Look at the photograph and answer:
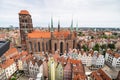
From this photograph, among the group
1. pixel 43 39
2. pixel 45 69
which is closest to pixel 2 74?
pixel 45 69

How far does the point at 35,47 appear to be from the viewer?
4516 centimetres

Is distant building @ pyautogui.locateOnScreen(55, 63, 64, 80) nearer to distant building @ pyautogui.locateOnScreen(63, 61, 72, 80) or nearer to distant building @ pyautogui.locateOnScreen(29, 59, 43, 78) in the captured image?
distant building @ pyautogui.locateOnScreen(63, 61, 72, 80)

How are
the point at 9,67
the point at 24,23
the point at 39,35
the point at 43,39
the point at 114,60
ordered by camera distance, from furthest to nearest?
the point at 39,35
the point at 43,39
the point at 24,23
the point at 114,60
the point at 9,67

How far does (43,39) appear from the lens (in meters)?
44.0

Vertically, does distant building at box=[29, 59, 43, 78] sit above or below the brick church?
below

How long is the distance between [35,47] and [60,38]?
12.2 m

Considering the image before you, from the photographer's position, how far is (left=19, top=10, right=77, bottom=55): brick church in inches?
1660

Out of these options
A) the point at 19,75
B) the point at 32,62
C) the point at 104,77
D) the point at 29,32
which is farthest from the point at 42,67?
the point at 29,32

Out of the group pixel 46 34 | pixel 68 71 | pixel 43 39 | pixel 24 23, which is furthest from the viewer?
pixel 46 34

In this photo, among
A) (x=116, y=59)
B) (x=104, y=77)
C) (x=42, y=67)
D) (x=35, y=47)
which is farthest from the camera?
(x=35, y=47)

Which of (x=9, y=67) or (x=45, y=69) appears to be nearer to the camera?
(x=45, y=69)

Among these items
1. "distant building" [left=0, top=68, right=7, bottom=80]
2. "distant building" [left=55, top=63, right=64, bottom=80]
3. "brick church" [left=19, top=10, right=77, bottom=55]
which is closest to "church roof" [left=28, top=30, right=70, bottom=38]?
"brick church" [left=19, top=10, right=77, bottom=55]

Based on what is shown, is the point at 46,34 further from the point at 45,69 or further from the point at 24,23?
the point at 45,69

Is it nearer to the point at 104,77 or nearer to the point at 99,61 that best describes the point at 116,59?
the point at 99,61
